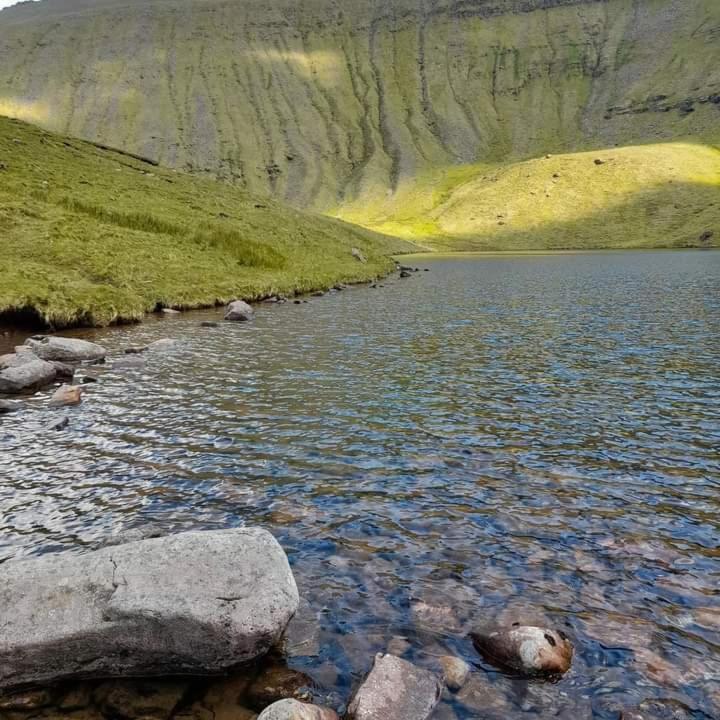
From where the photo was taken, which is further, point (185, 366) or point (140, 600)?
point (185, 366)

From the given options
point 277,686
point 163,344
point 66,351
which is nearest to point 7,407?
point 66,351

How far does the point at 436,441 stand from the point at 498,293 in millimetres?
36282

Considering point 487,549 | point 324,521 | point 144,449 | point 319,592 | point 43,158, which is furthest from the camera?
point 43,158

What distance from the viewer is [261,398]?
17.7m

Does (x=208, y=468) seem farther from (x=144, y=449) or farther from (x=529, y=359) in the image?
(x=529, y=359)

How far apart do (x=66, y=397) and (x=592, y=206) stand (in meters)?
155

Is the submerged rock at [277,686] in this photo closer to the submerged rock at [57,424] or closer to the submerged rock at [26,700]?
the submerged rock at [26,700]

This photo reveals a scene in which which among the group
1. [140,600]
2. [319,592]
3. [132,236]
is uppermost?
[132,236]

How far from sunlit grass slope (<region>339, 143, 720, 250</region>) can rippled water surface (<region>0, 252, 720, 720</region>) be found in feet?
412

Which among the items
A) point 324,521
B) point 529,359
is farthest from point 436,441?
point 529,359

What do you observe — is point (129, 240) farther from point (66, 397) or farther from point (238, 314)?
point (66, 397)

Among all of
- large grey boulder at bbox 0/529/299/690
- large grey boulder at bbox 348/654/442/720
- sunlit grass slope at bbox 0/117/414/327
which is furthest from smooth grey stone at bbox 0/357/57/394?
large grey boulder at bbox 348/654/442/720

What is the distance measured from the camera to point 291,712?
5.70 metres

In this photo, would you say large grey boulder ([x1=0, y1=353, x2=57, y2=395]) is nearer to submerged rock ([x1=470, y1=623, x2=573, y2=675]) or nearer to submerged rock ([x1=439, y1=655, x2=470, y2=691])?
submerged rock ([x1=439, y1=655, x2=470, y2=691])
